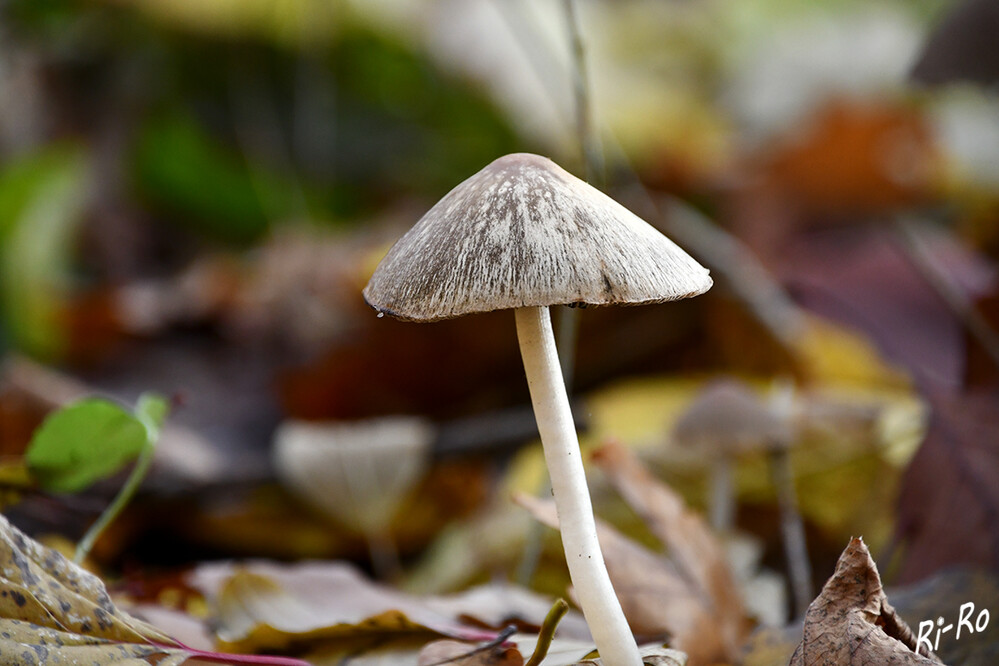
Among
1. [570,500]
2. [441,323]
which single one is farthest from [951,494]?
[441,323]

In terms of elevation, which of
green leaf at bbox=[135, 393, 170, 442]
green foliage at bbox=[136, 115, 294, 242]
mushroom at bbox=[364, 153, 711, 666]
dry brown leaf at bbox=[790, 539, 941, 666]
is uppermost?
green foliage at bbox=[136, 115, 294, 242]

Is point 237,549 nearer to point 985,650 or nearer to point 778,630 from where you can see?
point 778,630

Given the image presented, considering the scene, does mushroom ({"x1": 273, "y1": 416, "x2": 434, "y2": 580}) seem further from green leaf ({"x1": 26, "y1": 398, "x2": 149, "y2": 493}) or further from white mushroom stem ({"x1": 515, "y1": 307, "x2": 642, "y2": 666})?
white mushroom stem ({"x1": 515, "y1": 307, "x2": 642, "y2": 666})

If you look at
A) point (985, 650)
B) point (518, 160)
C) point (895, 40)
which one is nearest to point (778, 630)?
point (985, 650)

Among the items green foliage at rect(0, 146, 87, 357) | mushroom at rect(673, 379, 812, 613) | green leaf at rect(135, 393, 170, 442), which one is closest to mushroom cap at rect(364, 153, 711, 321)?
green leaf at rect(135, 393, 170, 442)

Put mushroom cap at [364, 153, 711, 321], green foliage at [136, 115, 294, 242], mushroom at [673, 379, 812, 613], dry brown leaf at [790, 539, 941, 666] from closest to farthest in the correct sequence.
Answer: mushroom cap at [364, 153, 711, 321], dry brown leaf at [790, 539, 941, 666], mushroom at [673, 379, 812, 613], green foliage at [136, 115, 294, 242]

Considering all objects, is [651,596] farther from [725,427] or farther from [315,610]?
[725,427]

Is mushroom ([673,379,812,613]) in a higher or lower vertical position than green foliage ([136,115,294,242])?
lower
